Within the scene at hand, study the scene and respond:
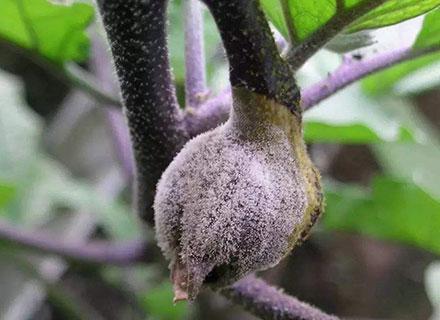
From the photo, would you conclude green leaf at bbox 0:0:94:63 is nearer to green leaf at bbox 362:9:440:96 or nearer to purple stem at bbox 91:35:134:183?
purple stem at bbox 91:35:134:183

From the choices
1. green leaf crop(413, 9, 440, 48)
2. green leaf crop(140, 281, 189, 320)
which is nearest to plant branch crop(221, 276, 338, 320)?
green leaf crop(413, 9, 440, 48)

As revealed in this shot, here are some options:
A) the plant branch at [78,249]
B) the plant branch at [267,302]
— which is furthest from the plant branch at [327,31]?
the plant branch at [78,249]

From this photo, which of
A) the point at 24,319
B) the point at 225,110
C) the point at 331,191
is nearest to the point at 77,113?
Result: the point at 24,319

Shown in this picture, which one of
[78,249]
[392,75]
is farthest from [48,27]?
[392,75]

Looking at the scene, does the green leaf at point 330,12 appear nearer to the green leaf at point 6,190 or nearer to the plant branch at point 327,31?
the plant branch at point 327,31

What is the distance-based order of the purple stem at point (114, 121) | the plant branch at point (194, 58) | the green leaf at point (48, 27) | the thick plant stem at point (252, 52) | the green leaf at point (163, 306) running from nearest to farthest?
the thick plant stem at point (252, 52) < the plant branch at point (194, 58) < the green leaf at point (48, 27) < the purple stem at point (114, 121) < the green leaf at point (163, 306)

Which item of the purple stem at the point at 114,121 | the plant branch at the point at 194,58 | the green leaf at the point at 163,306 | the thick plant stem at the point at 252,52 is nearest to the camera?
the thick plant stem at the point at 252,52

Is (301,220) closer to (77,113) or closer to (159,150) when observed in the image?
(159,150)
